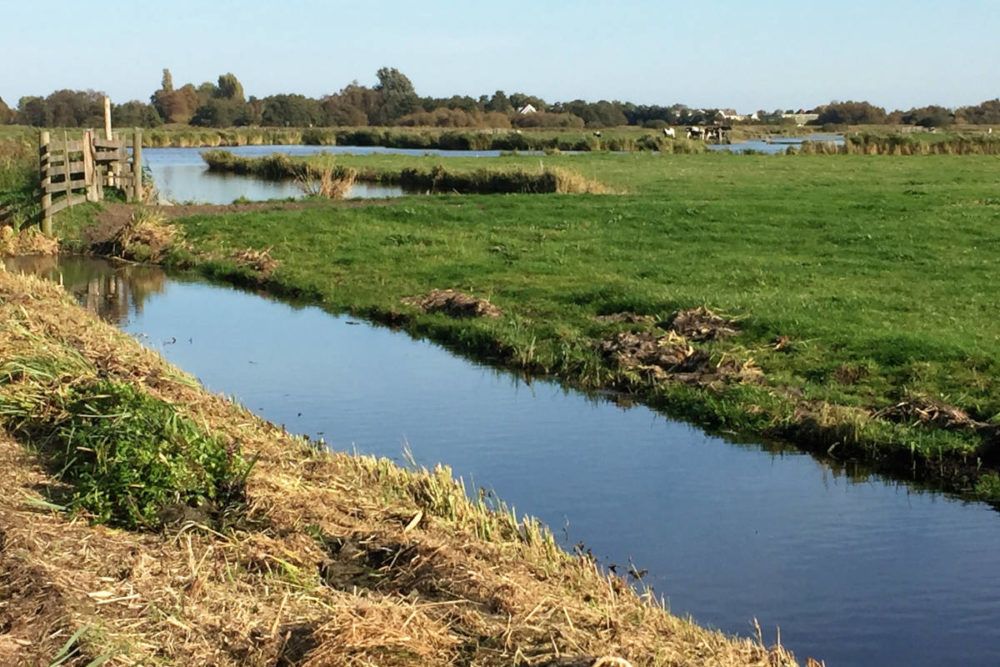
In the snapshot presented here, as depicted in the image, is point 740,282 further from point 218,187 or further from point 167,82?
point 167,82

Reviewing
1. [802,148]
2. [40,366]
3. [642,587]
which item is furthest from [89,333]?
[802,148]

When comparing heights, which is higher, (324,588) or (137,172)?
(137,172)

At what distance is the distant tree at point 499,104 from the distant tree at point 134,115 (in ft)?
139

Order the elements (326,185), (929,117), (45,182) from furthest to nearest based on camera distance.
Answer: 1. (929,117)
2. (326,185)
3. (45,182)

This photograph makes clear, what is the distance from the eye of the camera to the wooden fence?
27.2 m

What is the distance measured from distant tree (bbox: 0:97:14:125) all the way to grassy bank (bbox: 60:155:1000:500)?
245 feet

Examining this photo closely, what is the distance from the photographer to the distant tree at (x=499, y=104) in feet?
491

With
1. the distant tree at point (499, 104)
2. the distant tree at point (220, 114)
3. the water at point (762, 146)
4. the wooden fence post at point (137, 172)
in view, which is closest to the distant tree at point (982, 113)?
Answer: the water at point (762, 146)

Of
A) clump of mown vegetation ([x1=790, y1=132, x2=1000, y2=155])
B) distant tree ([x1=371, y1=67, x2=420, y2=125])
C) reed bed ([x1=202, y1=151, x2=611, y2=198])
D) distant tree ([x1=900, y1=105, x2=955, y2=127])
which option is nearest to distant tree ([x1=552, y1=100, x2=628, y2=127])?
distant tree ([x1=371, y1=67, x2=420, y2=125])

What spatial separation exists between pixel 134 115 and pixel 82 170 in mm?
93457

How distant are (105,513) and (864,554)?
5508mm

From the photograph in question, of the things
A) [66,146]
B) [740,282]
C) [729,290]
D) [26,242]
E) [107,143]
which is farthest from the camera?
[107,143]

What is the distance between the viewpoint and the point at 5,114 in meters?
99.5

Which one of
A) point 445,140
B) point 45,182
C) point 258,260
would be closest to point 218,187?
point 45,182
